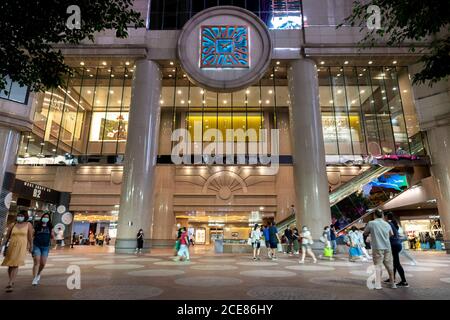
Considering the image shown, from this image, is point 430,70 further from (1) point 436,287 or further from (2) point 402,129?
(2) point 402,129

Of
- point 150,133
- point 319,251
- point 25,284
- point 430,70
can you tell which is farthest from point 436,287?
point 150,133

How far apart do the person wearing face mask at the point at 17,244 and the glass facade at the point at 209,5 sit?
59.4 ft

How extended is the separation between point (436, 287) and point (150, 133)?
15.8 meters

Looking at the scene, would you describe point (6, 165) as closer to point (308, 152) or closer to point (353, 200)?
point (308, 152)

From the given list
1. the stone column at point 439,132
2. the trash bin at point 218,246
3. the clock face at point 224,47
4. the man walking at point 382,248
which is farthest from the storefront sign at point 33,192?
the stone column at point 439,132

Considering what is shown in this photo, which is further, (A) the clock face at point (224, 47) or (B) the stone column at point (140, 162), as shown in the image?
(A) the clock face at point (224, 47)

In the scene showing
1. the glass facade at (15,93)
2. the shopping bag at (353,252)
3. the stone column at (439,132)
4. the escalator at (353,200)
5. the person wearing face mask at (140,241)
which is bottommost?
the shopping bag at (353,252)

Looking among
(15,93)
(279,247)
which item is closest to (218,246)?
(279,247)

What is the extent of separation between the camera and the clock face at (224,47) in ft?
62.6

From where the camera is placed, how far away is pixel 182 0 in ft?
72.7

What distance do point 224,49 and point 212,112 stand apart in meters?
8.73

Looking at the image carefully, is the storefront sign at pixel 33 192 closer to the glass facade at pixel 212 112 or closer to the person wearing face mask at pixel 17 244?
the glass facade at pixel 212 112

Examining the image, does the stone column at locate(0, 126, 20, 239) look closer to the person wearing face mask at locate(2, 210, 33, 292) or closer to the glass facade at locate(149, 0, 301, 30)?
the glass facade at locate(149, 0, 301, 30)

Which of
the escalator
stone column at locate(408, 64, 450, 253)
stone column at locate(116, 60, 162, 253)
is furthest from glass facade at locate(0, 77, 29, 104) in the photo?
stone column at locate(408, 64, 450, 253)
